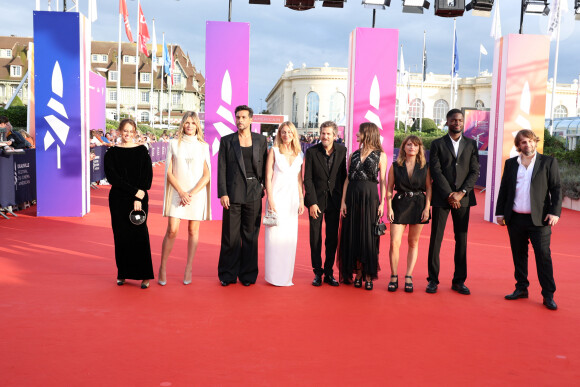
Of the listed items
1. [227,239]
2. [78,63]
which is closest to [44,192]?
[78,63]

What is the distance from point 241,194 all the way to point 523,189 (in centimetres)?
285

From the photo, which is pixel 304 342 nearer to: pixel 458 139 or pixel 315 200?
pixel 315 200

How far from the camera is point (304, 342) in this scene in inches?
159

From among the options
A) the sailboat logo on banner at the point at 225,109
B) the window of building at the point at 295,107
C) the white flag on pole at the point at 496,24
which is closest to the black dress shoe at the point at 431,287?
the sailboat logo on banner at the point at 225,109

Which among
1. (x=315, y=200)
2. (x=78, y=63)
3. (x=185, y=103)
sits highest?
(x=185, y=103)

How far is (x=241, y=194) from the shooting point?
5.63 meters

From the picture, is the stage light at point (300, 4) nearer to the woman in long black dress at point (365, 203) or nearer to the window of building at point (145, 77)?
the woman in long black dress at point (365, 203)

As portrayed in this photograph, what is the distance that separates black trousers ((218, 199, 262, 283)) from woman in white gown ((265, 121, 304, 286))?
169 mm

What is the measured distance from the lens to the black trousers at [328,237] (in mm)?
5754

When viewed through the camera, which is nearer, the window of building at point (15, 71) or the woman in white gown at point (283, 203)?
the woman in white gown at point (283, 203)

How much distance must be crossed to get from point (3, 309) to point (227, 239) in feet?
7.13

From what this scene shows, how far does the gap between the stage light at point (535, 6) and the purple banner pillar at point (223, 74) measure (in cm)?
574

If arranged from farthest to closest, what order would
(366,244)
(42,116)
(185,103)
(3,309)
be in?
1. (185,103)
2. (42,116)
3. (366,244)
4. (3,309)

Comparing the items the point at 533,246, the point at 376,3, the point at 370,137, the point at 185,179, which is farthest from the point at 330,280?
the point at 376,3
